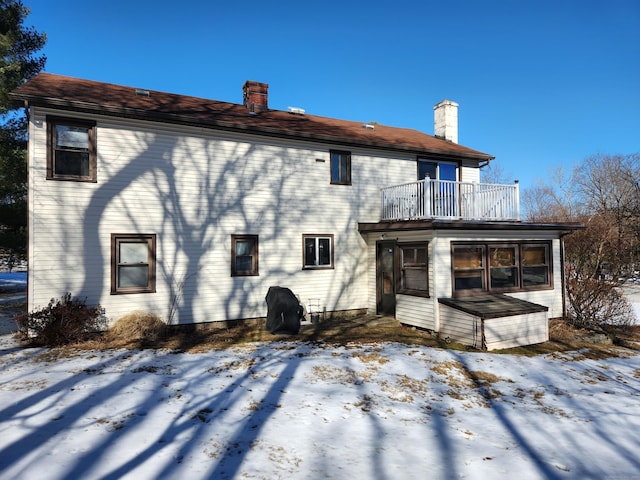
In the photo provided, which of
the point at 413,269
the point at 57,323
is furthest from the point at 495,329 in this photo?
the point at 57,323

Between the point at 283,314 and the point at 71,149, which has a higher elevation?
the point at 71,149

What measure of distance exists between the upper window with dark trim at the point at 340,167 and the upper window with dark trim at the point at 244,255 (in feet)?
11.3

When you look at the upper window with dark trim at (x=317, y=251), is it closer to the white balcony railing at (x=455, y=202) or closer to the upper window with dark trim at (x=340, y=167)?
the upper window with dark trim at (x=340, y=167)

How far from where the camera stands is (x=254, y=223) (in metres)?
11.8

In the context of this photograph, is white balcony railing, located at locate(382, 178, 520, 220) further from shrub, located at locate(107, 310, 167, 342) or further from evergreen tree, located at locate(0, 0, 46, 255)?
evergreen tree, located at locate(0, 0, 46, 255)

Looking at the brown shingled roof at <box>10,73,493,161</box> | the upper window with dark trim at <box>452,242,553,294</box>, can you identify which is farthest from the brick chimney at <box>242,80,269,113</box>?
the upper window with dark trim at <box>452,242,553,294</box>

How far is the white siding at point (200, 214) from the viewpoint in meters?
9.48

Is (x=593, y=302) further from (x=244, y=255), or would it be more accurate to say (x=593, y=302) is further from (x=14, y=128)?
(x=14, y=128)

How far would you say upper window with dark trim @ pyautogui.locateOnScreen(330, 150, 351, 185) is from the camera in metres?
13.1

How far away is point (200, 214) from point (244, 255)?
5.65 feet

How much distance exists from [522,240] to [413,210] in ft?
11.4

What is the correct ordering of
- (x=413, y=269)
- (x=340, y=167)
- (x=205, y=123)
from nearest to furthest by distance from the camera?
(x=205, y=123) < (x=413, y=269) < (x=340, y=167)

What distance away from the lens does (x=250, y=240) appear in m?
11.8

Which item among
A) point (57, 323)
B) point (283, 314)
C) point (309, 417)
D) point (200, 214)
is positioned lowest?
point (309, 417)
